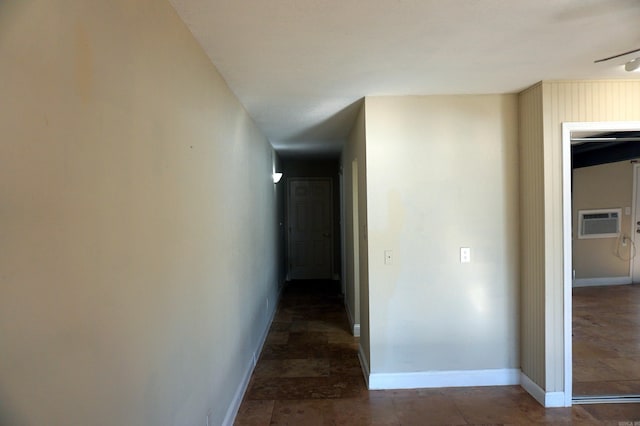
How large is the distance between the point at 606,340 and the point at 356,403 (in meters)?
2.73

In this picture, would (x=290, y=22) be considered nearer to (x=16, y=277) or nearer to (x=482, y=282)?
(x=16, y=277)

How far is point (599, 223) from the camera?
11.1 feet

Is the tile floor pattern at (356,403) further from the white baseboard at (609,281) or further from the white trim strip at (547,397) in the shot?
the white baseboard at (609,281)

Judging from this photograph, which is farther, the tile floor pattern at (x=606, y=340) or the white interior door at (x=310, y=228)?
the white interior door at (x=310, y=228)

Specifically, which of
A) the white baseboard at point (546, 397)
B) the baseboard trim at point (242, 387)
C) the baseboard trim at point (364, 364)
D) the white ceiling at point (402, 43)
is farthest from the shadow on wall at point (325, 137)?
the white baseboard at point (546, 397)

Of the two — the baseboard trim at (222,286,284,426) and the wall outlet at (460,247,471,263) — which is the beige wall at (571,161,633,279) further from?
the baseboard trim at (222,286,284,426)

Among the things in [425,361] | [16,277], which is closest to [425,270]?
[425,361]

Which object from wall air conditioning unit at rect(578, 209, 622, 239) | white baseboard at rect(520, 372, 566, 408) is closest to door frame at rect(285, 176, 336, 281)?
wall air conditioning unit at rect(578, 209, 622, 239)

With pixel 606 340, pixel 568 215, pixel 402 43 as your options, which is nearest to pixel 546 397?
pixel 568 215

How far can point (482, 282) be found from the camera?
2738 mm

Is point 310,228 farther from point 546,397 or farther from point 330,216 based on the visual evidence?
point 546,397

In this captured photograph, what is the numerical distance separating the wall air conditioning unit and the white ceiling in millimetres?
1459

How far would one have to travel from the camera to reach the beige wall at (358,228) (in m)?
2.91

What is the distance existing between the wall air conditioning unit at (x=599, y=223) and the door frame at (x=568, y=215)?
107 cm
